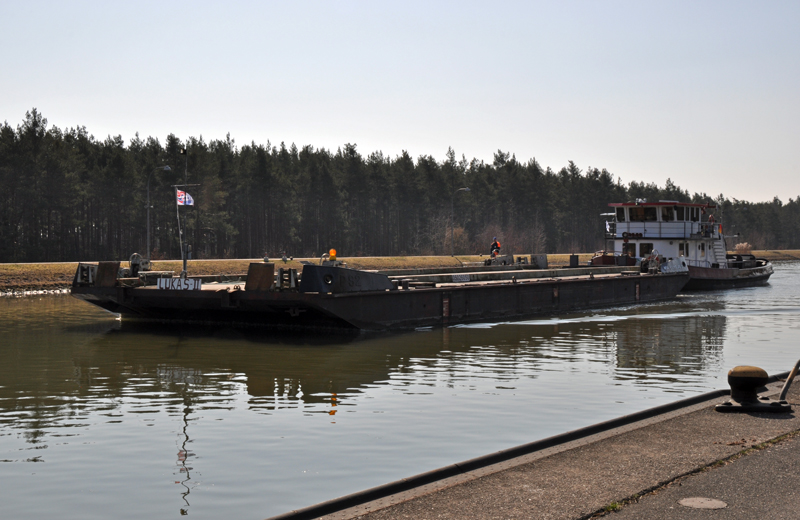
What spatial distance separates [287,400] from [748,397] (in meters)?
6.68

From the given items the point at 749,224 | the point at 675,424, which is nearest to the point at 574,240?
the point at 749,224

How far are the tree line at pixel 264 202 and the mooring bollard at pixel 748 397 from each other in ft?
126

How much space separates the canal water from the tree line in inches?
1225

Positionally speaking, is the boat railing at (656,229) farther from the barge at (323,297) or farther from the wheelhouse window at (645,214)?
the barge at (323,297)

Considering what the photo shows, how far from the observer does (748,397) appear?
9.60 meters

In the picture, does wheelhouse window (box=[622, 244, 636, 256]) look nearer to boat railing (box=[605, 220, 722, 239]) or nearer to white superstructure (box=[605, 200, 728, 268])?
white superstructure (box=[605, 200, 728, 268])

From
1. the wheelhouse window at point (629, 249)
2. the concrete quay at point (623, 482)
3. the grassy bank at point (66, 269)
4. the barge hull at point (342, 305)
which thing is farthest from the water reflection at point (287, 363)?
the grassy bank at point (66, 269)

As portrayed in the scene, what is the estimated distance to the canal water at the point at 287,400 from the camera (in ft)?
25.3

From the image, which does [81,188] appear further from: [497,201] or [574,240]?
[574,240]

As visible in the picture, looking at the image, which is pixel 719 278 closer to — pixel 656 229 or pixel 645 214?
pixel 656 229

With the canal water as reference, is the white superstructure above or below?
above

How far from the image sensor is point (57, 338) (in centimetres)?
2022

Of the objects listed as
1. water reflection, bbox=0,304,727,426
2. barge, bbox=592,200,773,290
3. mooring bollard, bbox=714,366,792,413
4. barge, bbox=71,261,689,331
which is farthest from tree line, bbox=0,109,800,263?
mooring bollard, bbox=714,366,792,413

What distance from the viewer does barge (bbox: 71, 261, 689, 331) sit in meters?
19.8
